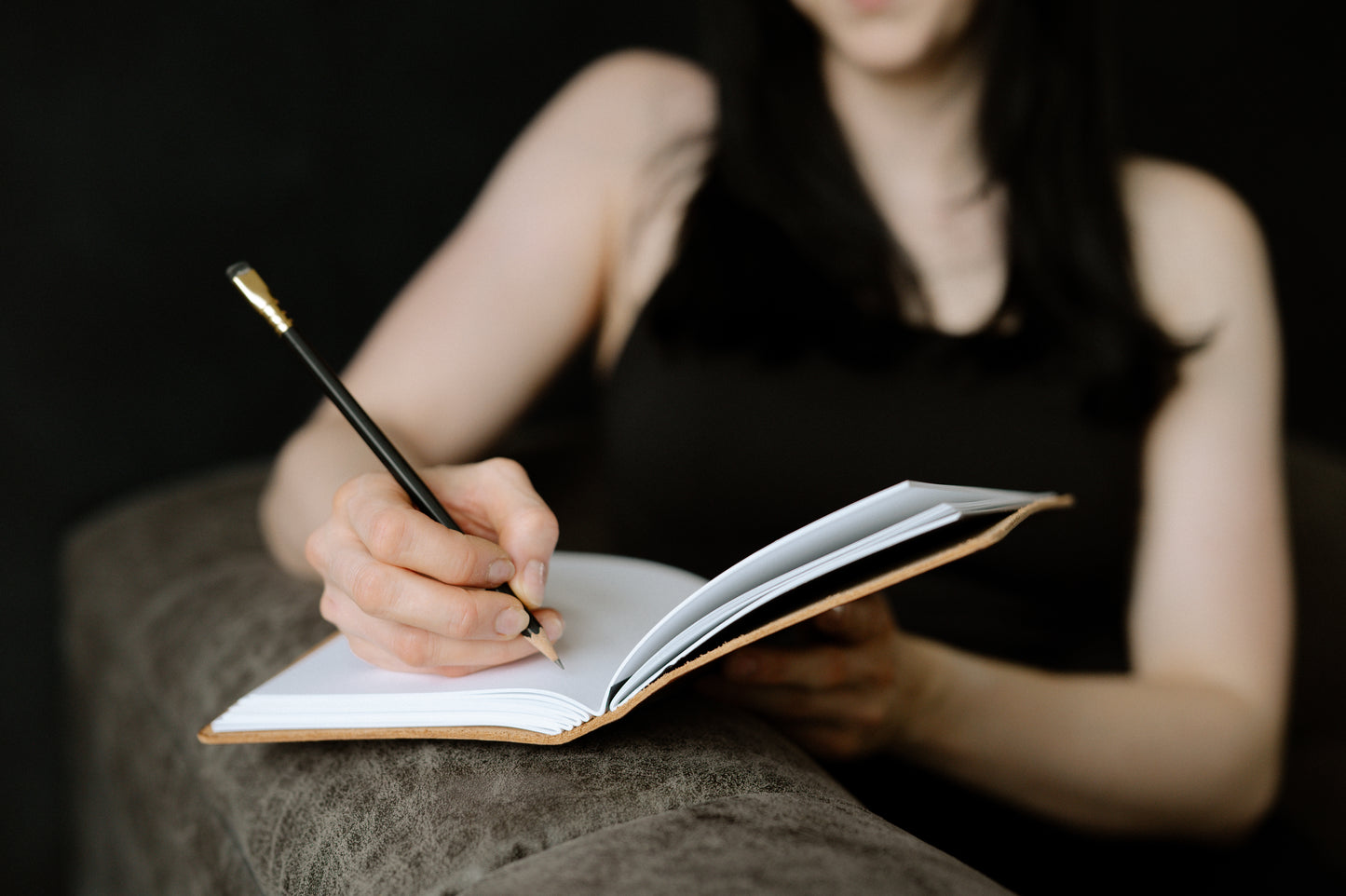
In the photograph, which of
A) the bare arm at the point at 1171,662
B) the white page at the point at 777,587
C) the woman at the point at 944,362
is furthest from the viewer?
the woman at the point at 944,362

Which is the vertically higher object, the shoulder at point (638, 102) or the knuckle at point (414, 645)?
the shoulder at point (638, 102)

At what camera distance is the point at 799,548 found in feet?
1.45

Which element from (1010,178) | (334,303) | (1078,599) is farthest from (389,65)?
(1078,599)

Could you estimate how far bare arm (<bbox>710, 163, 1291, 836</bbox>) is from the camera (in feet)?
2.25

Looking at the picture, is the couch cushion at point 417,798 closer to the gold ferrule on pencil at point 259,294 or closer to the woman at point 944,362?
the woman at point 944,362

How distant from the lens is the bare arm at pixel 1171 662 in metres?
0.69

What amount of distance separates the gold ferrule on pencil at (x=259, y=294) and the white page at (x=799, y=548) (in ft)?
0.84

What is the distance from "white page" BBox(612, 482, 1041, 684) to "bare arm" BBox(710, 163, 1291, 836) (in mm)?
167

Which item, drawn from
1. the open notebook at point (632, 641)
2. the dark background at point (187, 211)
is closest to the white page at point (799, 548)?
the open notebook at point (632, 641)

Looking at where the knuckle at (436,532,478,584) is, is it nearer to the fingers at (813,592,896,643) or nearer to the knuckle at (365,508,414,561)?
the knuckle at (365,508,414,561)

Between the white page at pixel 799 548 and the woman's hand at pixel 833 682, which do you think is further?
the woman's hand at pixel 833 682

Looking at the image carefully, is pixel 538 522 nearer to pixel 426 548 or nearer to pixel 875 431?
pixel 426 548

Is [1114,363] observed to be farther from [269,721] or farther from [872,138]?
[269,721]

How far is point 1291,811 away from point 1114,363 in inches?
20.8
